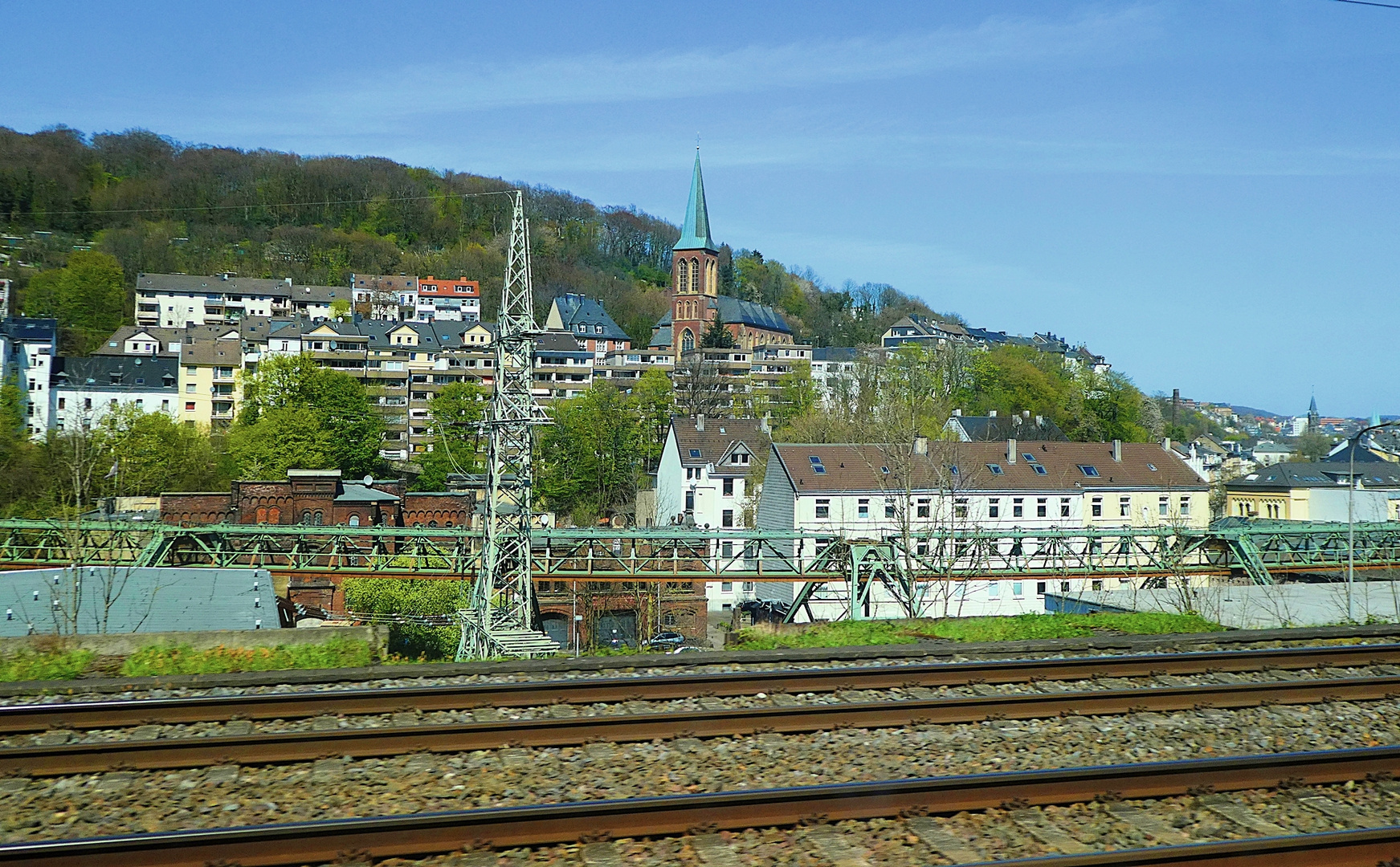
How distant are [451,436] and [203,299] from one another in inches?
2005

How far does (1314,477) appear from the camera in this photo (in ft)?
197

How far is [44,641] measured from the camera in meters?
10.9

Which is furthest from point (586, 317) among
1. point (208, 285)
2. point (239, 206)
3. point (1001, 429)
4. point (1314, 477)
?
point (1314, 477)

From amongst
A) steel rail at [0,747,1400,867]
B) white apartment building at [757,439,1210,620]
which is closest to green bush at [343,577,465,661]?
white apartment building at [757,439,1210,620]

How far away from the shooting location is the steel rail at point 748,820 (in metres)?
5.66

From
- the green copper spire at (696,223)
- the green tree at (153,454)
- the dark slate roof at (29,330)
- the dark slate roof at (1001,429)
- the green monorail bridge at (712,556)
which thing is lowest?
the green monorail bridge at (712,556)

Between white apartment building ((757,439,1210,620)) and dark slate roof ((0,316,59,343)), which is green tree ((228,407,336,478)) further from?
white apartment building ((757,439,1210,620))

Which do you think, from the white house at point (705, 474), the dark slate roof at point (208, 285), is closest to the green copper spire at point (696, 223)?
the dark slate roof at point (208, 285)

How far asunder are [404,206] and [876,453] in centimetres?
11324

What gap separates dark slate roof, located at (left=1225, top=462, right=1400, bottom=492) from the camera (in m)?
57.9

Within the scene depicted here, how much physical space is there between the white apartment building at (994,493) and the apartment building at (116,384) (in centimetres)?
5433

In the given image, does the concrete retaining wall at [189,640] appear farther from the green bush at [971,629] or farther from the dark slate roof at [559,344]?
the dark slate roof at [559,344]

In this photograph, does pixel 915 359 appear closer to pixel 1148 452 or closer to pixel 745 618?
pixel 1148 452

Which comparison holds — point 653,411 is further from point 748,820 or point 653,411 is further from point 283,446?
point 748,820
